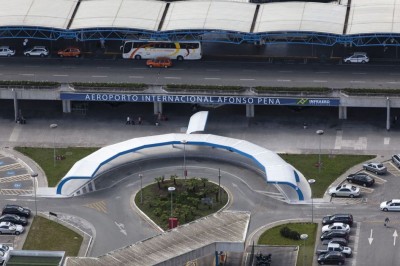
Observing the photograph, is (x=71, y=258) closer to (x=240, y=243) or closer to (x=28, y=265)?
(x=28, y=265)

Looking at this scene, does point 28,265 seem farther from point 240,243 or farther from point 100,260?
point 240,243

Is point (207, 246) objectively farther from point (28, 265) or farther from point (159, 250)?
point (28, 265)

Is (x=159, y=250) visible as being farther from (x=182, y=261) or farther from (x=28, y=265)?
(x=28, y=265)

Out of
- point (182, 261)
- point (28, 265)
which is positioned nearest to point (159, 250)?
point (182, 261)

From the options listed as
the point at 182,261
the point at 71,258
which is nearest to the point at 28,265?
the point at 71,258

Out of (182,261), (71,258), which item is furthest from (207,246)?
(71,258)

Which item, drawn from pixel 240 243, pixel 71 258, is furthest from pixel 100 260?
pixel 240 243
